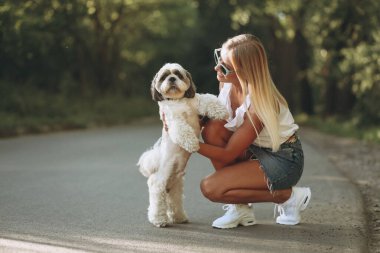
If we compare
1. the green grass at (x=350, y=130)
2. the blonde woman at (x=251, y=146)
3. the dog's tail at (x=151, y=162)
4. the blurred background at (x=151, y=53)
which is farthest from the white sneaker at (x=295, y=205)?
the green grass at (x=350, y=130)

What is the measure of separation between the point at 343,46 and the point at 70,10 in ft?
25.5

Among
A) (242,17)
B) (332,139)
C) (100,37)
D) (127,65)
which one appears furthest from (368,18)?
(127,65)

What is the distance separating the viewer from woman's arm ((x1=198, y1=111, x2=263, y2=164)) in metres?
4.76

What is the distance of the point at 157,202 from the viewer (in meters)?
5.02

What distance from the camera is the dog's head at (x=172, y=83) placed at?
470 cm

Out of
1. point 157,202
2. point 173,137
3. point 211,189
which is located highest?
point 173,137

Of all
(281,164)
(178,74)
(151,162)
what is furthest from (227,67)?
(151,162)

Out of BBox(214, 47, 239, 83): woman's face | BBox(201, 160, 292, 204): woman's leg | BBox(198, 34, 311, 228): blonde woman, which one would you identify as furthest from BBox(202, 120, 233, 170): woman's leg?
BBox(214, 47, 239, 83): woman's face

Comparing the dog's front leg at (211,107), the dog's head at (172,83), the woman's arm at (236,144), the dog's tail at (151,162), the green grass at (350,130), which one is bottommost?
the green grass at (350,130)

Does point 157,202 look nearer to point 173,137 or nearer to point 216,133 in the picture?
point 173,137

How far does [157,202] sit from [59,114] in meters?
13.0

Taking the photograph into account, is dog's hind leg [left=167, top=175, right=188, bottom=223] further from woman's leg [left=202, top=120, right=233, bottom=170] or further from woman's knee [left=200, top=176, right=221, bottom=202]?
woman's leg [left=202, top=120, right=233, bottom=170]

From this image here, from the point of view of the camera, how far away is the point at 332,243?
4.40 metres

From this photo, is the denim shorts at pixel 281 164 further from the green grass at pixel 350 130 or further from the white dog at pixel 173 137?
the green grass at pixel 350 130
